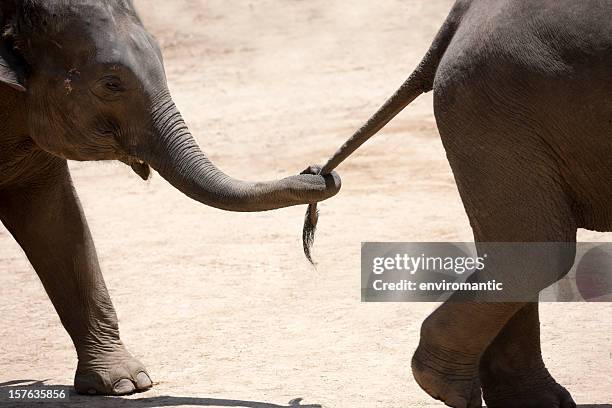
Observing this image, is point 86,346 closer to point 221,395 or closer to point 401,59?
point 221,395

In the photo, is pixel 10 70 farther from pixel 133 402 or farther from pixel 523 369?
pixel 523 369

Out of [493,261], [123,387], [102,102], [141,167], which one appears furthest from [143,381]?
[493,261]

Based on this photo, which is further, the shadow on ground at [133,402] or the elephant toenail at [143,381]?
the elephant toenail at [143,381]

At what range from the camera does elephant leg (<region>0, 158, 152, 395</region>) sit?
18.4 ft

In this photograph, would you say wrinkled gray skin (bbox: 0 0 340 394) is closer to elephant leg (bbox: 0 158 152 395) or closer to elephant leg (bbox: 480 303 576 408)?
elephant leg (bbox: 0 158 152 395)

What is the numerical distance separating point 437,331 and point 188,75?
1128 centimetres

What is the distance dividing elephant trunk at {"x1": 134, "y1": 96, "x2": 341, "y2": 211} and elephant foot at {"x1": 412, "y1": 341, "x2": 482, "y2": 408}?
71 cm

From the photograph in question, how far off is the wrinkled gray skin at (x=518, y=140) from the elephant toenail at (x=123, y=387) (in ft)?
4.94

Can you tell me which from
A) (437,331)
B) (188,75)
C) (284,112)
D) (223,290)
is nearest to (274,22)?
(188,75)

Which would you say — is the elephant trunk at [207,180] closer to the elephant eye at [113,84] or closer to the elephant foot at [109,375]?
the elephant eye at [113,84]

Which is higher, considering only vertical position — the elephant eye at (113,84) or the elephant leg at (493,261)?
the elephant eye at (113,84)

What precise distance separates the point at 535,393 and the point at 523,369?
10 centimetres

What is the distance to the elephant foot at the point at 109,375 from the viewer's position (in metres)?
5.61

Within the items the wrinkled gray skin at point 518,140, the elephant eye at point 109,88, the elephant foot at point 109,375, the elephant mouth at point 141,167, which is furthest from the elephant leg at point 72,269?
the wrinkled gray skin at point 518,140
